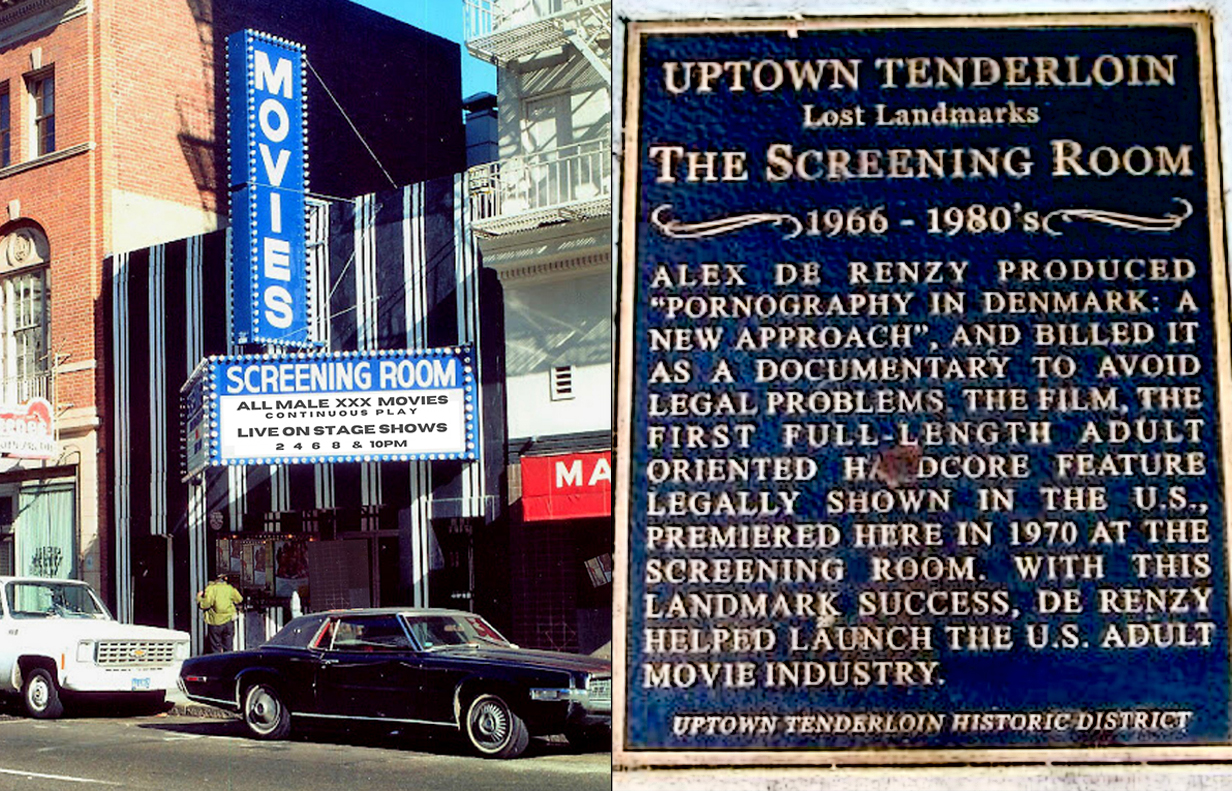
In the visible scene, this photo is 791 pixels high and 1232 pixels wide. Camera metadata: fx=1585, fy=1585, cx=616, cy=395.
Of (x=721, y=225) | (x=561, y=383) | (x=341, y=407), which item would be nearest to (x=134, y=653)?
(x=341, y=407)

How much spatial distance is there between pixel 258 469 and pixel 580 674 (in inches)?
474

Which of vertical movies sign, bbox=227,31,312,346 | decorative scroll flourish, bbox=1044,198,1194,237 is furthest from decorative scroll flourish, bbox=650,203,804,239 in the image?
vertical movies sign, bbox=227,31,312,346

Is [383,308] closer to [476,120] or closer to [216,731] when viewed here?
[216,731]

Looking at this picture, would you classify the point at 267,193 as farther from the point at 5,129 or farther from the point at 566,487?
the point at 5,129

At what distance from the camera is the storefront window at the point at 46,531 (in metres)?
27.1

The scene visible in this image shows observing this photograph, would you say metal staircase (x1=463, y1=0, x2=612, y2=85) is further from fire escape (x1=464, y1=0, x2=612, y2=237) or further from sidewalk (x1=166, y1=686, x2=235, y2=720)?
sidewalk (x1=166, y1=686, x2=235, y2=720)

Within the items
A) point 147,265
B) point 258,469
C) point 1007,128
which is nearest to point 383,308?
point 258,469

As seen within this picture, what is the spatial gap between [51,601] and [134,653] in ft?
5.04

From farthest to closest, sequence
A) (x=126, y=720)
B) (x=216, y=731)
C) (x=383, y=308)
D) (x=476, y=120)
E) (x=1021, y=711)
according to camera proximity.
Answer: (x=476, y=120) < (x=383, y=308) < (x=126, y=720) < (x=216, y=731) < (x=1021, y=711)

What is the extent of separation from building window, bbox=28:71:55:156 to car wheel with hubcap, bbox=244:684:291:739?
15176 millimetres

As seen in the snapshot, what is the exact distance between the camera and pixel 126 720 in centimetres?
1878

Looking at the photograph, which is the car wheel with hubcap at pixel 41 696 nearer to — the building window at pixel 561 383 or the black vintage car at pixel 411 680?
the black vintage car at pixel 411 680

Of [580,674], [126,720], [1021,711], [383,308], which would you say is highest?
[383,308]

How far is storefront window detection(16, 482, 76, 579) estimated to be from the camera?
27125mm
